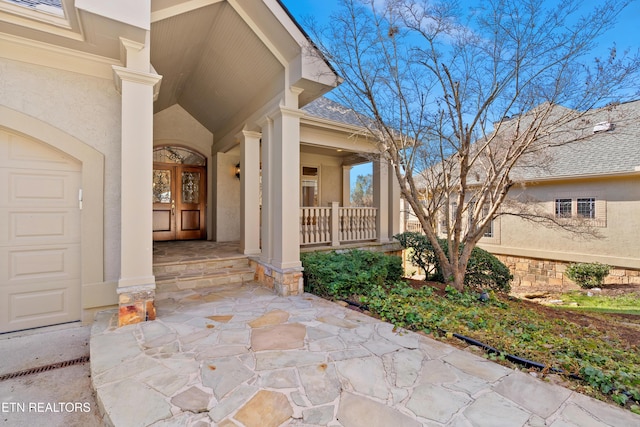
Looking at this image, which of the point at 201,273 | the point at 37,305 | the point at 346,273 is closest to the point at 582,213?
the point at 346,273

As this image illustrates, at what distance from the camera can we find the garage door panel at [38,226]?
3443mm

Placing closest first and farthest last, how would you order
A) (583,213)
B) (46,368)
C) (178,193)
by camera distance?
(46,368) < (178,193) < (583,213)

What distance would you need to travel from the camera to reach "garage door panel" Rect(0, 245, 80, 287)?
3441 millimetres

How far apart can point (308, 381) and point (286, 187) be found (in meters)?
2.96

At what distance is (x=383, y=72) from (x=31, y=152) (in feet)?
16.8

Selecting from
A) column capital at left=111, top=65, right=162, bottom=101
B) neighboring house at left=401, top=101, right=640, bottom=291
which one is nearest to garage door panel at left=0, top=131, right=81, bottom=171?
column capital at left=111, top=65, right=162, bottom=101

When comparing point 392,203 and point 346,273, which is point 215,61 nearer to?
point 346,273

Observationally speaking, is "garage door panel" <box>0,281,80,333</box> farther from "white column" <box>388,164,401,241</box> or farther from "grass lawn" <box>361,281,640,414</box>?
"white column" <box>388,164,401,241</box>

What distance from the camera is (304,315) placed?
3715 mm

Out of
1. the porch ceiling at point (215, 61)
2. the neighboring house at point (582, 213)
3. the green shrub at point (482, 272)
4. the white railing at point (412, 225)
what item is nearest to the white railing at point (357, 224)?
the green shrub at point (482, 272)

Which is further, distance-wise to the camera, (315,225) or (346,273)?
(315,225)

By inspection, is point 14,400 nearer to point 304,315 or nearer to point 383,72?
point 304,315

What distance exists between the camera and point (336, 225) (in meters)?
6.95

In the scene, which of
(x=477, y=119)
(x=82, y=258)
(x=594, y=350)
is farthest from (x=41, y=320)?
(x=477, y=119)
